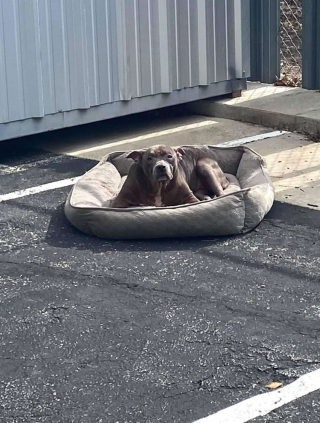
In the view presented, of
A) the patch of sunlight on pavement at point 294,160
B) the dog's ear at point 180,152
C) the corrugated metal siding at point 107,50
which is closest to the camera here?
the dog's ear at point 180,152

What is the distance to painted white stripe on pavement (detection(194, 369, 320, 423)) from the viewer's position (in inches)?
153

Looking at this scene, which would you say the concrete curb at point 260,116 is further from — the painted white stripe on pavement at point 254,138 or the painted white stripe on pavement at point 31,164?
the painted white stripe on pavement at point 31,164

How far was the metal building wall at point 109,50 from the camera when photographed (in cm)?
855

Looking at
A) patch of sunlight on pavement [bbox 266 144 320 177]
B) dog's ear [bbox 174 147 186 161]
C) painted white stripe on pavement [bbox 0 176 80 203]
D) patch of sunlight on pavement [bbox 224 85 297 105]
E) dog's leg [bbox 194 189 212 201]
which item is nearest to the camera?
dog's ear [bbox 174 147 186 161]

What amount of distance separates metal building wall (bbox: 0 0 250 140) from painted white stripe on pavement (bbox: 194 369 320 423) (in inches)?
201

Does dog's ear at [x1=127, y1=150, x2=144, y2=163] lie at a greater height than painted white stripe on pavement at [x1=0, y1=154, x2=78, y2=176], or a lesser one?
greater

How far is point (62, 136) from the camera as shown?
973 centimetres

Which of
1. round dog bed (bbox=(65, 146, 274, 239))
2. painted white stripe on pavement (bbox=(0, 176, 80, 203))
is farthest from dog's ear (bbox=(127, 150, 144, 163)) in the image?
painted white stripe on pavement (bbox=(0, 176, 80, 203))

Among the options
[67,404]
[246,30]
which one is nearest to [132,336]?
[67,404]

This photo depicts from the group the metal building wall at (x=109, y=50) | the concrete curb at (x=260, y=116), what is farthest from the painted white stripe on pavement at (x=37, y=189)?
the concrete curb at (x=260, y=116)

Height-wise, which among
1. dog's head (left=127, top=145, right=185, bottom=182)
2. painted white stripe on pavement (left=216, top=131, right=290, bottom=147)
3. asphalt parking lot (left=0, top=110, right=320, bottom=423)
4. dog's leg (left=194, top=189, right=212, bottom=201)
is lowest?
asphalt parking lot (left=0, top=110, right=320, bottom=423)

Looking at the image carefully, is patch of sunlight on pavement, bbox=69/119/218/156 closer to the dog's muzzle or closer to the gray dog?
the gray dog

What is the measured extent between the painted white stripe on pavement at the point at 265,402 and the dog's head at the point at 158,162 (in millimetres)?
2584

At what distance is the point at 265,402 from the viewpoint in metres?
4.01
